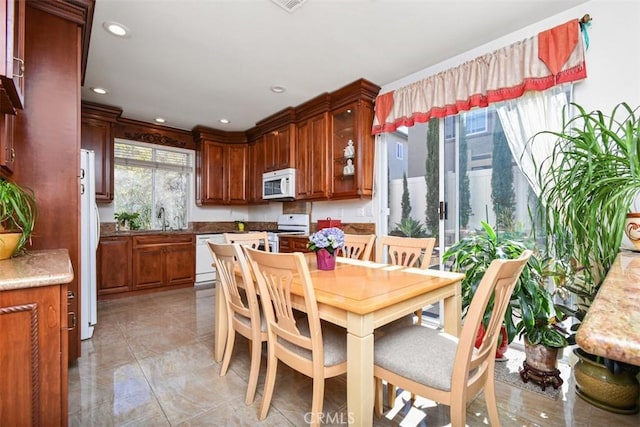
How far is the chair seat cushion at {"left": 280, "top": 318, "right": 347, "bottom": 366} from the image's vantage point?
4.57 ft

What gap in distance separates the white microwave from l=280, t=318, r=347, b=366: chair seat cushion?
8.36 ft

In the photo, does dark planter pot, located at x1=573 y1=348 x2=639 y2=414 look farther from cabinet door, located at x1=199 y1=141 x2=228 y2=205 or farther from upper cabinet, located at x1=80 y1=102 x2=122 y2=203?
upper cabinet, located at x1=80 y1=102 x2=122 y2=203

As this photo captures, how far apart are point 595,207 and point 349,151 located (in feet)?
7.41

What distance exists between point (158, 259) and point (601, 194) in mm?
4719

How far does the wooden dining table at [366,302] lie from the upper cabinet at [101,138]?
3.49 metres

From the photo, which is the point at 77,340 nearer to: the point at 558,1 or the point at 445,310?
the point at 445,310

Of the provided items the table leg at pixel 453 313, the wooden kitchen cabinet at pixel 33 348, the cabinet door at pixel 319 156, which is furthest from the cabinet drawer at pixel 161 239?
the table leg at pixel 453 313

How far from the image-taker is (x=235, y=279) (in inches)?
74.1

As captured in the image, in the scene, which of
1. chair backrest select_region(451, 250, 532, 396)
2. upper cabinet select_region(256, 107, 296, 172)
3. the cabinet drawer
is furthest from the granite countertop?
upper cabinet select_region(256, 107, 296, 172)

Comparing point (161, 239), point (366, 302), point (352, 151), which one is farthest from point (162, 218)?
point (366, 302)

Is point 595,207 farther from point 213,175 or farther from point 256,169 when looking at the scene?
point 213,175

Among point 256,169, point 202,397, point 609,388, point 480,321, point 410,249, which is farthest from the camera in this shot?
point 256,169

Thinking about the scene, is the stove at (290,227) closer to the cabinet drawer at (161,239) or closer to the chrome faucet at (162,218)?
the cabinet drawer at (161,239)

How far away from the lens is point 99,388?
1.87 m
